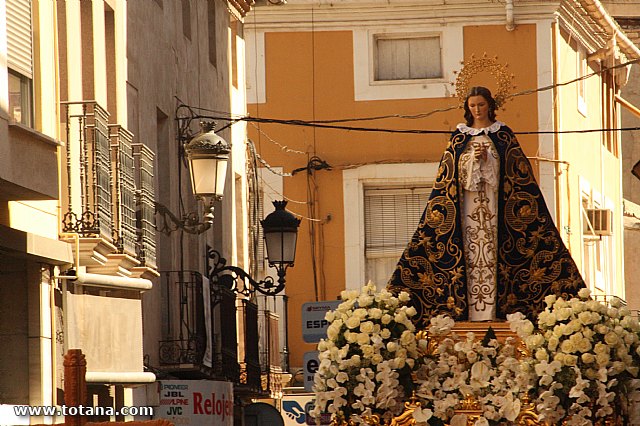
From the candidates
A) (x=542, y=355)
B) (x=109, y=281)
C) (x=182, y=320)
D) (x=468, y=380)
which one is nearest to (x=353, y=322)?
(x=468, y=380)

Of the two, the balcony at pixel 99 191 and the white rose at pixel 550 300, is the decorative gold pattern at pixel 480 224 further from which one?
the balcony at pixel 99 191

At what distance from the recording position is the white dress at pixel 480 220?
11.9 m

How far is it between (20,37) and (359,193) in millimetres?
17766

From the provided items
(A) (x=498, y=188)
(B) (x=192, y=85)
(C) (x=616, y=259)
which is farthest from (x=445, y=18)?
(A) (x=498, y=188)

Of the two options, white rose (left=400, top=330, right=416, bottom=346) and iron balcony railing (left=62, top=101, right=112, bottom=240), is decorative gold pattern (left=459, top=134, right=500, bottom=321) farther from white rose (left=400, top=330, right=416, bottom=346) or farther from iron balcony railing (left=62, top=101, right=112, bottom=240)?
iron balcony railing (left=62, top=101, right=112, bottom=240)

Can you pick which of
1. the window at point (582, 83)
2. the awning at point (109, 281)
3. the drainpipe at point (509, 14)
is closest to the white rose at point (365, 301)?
the awning at point (109, 281)

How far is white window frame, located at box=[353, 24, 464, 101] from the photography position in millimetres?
31281

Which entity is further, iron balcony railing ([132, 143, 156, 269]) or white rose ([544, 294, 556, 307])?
iron balcony railing ([132, 143, 156, 269])

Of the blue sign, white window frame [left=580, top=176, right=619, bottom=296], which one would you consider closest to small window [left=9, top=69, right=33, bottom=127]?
the blue sign

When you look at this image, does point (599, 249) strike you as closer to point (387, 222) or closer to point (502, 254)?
point (387, 222)

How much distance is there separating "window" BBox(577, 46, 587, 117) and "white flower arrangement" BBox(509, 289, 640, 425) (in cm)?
2266

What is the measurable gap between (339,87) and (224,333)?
407 inches

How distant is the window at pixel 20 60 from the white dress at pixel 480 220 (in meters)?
3.51

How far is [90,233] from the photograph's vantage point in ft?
49.0
